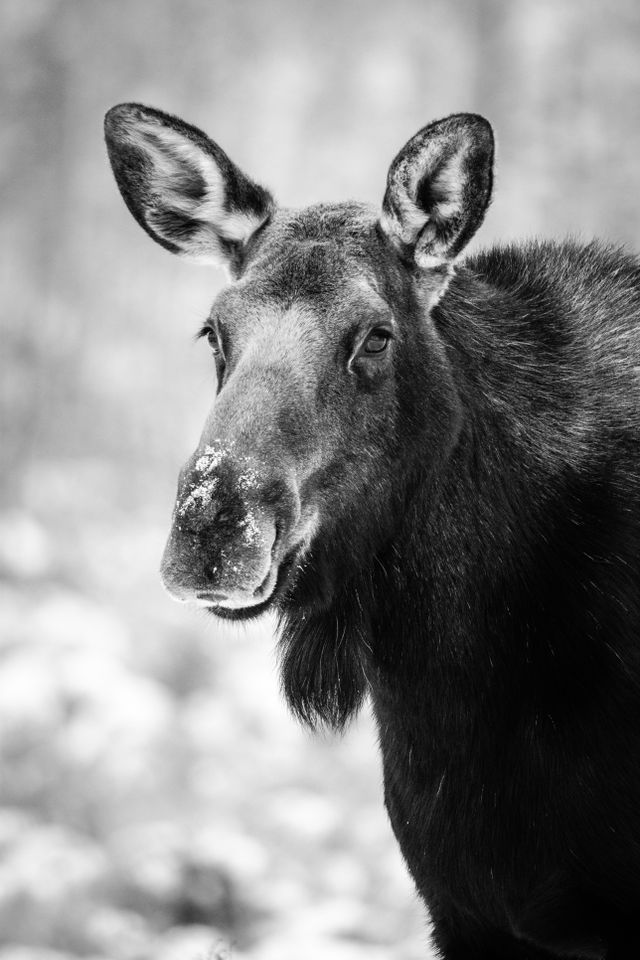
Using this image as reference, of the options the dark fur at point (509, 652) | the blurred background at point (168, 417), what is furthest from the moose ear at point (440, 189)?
the blurred background at point (168, 417)

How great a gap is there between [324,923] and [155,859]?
5.78ft

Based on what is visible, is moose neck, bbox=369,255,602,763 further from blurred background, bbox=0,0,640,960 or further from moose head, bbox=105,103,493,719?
blurred background, bbox=0,0,640,960

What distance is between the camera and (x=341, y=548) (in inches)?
157

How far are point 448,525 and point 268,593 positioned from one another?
0.83 metres

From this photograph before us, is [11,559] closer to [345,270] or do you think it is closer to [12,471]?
[12,471]

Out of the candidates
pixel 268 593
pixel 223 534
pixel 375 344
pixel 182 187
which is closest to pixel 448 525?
pixel 375 344

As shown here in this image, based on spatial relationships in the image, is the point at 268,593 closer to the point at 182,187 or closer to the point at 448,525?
the point at 448,525

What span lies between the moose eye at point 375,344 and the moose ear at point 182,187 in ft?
2.52

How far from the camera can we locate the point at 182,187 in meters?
4.60

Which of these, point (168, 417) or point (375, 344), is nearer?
point (375, 344)

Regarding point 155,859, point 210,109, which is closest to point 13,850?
point 155,859

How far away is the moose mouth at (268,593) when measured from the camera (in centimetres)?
353

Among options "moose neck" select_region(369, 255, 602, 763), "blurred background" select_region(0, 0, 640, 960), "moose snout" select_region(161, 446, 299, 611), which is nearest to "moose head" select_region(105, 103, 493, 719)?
"moose snout" select_region(161, 446, 299, 611)

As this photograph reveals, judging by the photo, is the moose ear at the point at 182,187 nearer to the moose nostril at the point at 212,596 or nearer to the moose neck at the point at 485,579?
the moose neck at the point at 485,579
